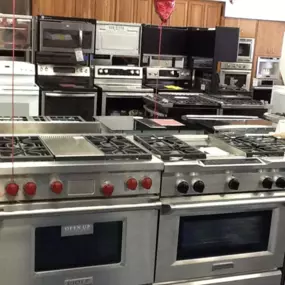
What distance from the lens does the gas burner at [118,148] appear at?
80.9 inches

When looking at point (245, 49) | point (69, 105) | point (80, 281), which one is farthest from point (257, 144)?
point (245, 49)

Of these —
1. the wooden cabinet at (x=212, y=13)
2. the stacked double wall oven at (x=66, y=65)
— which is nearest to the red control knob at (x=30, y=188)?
the stacked double wall oven at (x=66, y=65)

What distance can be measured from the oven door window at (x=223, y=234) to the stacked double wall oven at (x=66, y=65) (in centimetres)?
301

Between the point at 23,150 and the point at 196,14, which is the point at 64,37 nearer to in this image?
the point at 196,14

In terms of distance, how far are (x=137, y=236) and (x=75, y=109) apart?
10.5 ft

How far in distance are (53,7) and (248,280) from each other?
4832mm

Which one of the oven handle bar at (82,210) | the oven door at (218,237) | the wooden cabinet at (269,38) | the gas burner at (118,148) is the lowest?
the oven door at (218,237)

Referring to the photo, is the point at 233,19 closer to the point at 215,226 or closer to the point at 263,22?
the point at 263,22

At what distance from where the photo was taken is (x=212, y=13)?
705cm

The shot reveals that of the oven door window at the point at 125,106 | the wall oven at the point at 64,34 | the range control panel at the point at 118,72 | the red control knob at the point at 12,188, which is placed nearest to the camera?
the red control knob at the point at 12,188

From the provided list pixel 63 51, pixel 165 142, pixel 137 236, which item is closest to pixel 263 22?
pixel 63 51

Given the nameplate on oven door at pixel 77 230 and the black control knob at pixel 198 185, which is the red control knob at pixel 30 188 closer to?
the nameplate on oven door at pixel 77 230

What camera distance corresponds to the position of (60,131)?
2596 mm

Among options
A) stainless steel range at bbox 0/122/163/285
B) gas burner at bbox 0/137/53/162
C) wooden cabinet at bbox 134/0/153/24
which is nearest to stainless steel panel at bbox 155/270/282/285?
stainless steel range at bbox 0/122/163/285
